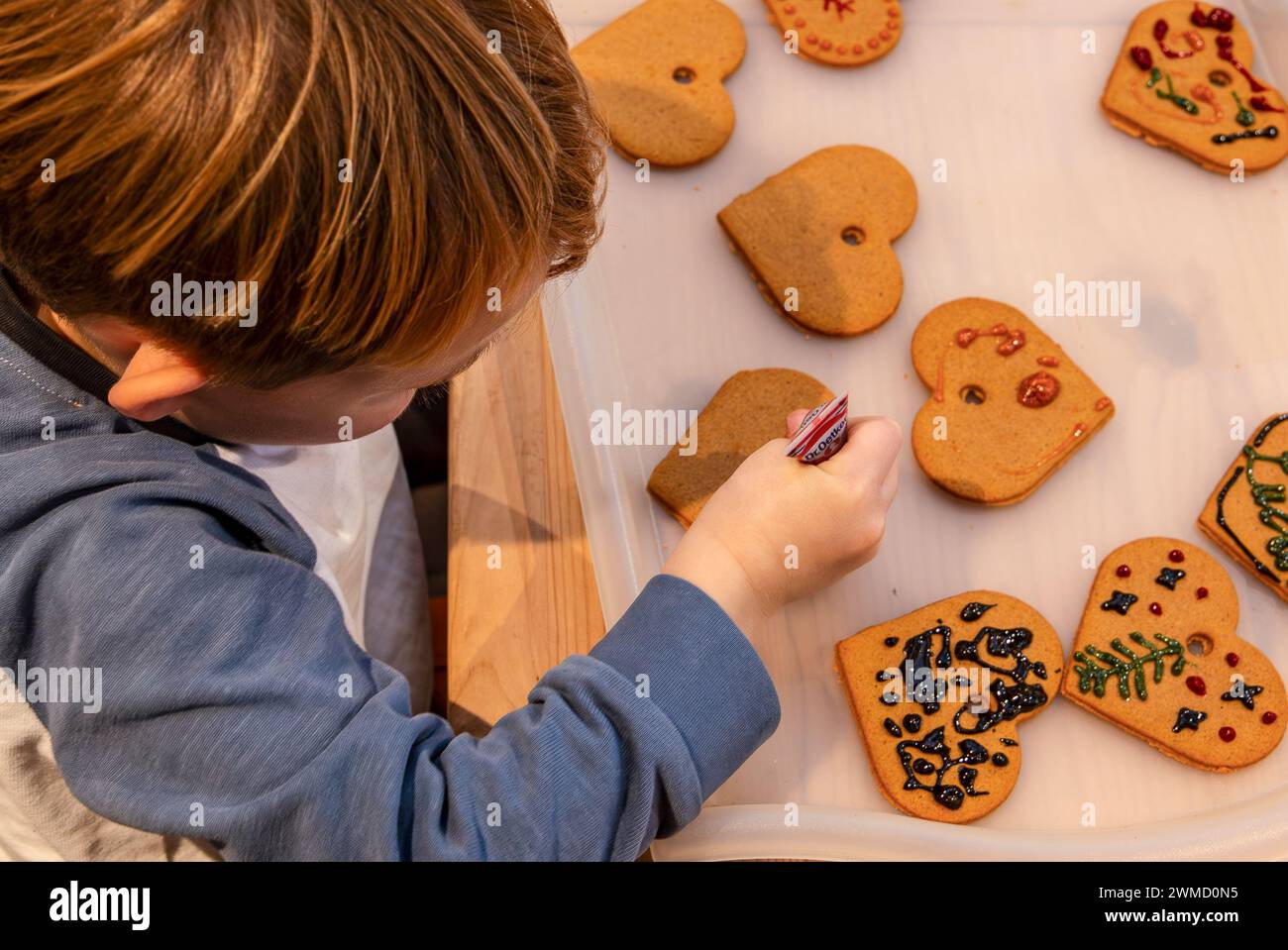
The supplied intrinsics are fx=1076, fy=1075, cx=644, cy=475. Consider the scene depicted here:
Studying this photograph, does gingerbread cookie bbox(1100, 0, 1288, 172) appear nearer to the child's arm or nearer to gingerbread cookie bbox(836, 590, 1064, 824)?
gingerbread cookie bbox(836, 590, 1064, 824)

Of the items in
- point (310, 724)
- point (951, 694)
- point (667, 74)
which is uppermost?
point (667, 74)

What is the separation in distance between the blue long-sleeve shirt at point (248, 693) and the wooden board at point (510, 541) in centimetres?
12

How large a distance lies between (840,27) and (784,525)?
21.8 inches

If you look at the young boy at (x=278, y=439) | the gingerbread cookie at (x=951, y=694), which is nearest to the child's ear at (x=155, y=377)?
the young boy at (x=278, y=439)

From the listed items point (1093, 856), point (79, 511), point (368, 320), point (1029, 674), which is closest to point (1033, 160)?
point (1029, 674)

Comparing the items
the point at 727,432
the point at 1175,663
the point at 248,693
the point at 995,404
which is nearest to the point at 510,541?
the point at 727,432

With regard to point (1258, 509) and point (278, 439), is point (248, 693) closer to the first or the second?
point (278, 439)

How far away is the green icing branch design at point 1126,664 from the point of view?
0.79m

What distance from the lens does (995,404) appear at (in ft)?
2.89

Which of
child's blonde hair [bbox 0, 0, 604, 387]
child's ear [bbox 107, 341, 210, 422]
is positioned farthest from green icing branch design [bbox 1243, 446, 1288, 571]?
child's ear [bbox 107, 341, 210, 422]

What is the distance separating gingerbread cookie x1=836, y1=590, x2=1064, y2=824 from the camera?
0.75 meters

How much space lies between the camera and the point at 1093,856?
71cm
